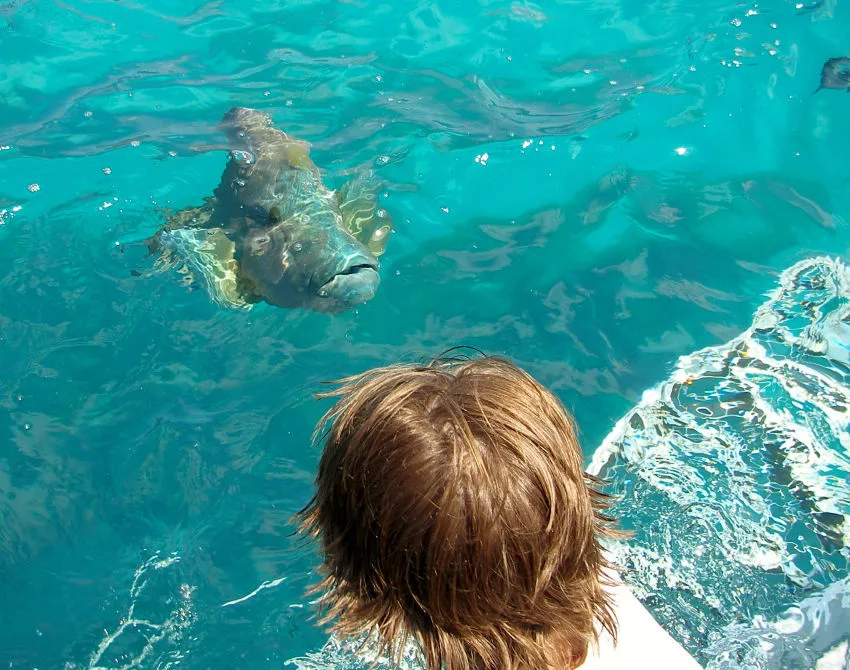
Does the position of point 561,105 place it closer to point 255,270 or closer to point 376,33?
point 376,33

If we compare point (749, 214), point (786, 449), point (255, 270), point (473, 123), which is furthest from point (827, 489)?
point (473, 123)

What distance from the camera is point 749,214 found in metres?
5.36

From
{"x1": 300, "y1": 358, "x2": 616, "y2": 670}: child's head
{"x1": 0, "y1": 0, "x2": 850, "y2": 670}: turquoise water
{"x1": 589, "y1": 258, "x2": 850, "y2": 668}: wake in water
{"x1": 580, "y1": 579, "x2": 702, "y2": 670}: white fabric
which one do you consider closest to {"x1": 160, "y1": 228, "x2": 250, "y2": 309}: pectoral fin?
{"x1": 0, "y1": 0, "x2": 850, "y2": 670}: turquoise water

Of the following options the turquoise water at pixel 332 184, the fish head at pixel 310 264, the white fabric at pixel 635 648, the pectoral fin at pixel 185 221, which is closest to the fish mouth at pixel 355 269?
the fish head at pixel 310 264

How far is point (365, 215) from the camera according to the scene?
16.9 feet

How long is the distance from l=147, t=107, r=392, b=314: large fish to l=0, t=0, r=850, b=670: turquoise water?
0.78ft

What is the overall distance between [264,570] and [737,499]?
2509mm

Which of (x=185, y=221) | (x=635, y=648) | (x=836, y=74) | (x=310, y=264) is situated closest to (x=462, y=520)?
(x=635, y=648)

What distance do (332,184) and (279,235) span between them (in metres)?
1.20

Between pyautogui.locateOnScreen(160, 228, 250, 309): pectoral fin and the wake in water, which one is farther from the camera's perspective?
pyautogui.locateOnScreen(160, 228, 250, 309): pectoral fin

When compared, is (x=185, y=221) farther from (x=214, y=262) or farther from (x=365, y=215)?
(x=365, y=215)

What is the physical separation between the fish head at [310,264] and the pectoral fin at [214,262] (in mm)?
89

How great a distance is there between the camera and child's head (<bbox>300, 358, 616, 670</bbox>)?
162 cm

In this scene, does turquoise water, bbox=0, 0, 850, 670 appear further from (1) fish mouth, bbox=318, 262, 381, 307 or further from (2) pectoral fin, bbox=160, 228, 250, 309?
(1) fish mouth, bbox=318, 262, 381, 307
